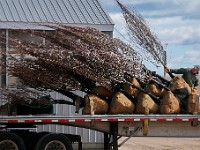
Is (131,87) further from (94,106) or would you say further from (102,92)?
(94,106)

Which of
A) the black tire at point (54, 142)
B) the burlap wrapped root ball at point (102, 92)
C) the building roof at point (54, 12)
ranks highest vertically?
the building roof at point (54, 12)

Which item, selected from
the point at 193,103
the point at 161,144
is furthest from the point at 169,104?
the point at 161,144

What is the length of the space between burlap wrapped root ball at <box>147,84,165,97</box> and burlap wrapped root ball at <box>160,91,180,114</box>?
11.1 inches

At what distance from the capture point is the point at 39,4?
63.7 ft

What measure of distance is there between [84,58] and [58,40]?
28.5 inches

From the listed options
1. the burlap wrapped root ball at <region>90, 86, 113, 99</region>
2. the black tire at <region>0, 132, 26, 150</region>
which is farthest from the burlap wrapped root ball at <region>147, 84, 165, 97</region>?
the black tire at <region>0, 132, 26, 150</region>

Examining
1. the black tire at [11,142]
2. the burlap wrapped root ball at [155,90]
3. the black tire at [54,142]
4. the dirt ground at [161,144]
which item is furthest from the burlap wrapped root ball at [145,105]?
the dirt ground at [161,144]

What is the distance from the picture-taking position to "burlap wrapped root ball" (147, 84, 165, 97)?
13.5m

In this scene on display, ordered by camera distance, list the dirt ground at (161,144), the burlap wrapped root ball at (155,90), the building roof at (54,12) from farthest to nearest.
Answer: the dirt ground at (161,144) < the building roof at (54,12) < the burlap wrapped root ball at (155,90)

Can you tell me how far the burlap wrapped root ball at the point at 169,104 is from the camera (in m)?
13.1

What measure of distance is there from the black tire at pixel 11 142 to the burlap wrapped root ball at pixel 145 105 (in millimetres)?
2810

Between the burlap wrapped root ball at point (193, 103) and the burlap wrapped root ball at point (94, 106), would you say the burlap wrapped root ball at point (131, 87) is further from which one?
the burlap wrapped root ball at point (193, 103)

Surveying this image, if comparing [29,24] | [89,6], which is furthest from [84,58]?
[89,6]

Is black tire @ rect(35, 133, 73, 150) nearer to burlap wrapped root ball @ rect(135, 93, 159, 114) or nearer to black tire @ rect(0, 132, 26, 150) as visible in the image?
black tire @ rect(0, 132, 26, 150)
